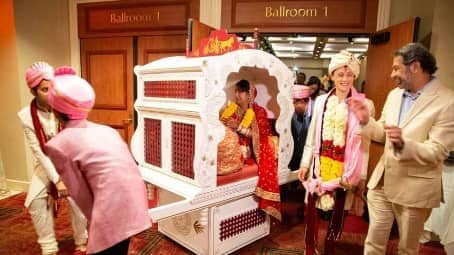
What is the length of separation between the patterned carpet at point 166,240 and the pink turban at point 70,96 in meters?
1.60

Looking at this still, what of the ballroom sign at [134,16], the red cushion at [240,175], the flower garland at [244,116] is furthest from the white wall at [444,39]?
the ballroom sign at [134,16]

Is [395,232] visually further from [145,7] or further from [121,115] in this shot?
[145,7]

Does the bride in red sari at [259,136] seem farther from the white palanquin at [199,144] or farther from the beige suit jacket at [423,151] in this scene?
the beige suit jacket at [423,151]

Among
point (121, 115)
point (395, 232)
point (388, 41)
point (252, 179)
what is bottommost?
point (395, 232)

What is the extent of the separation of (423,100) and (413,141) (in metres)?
0.26

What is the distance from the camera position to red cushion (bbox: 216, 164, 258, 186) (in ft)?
7.24

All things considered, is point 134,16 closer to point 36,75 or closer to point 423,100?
point 36,75

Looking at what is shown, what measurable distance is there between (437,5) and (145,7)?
121 inches

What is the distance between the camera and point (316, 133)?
7.06 feet

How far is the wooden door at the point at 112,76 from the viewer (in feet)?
12.9

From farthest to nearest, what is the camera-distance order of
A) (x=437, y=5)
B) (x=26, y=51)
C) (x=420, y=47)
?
(x=26, y=51) → (x=437, y=5) → (x=420, y=47)

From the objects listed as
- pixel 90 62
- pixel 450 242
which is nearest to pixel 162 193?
pixel 450 242

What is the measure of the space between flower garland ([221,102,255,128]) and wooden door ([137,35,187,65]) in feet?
4.89

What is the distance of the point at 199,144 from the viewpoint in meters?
1.97
